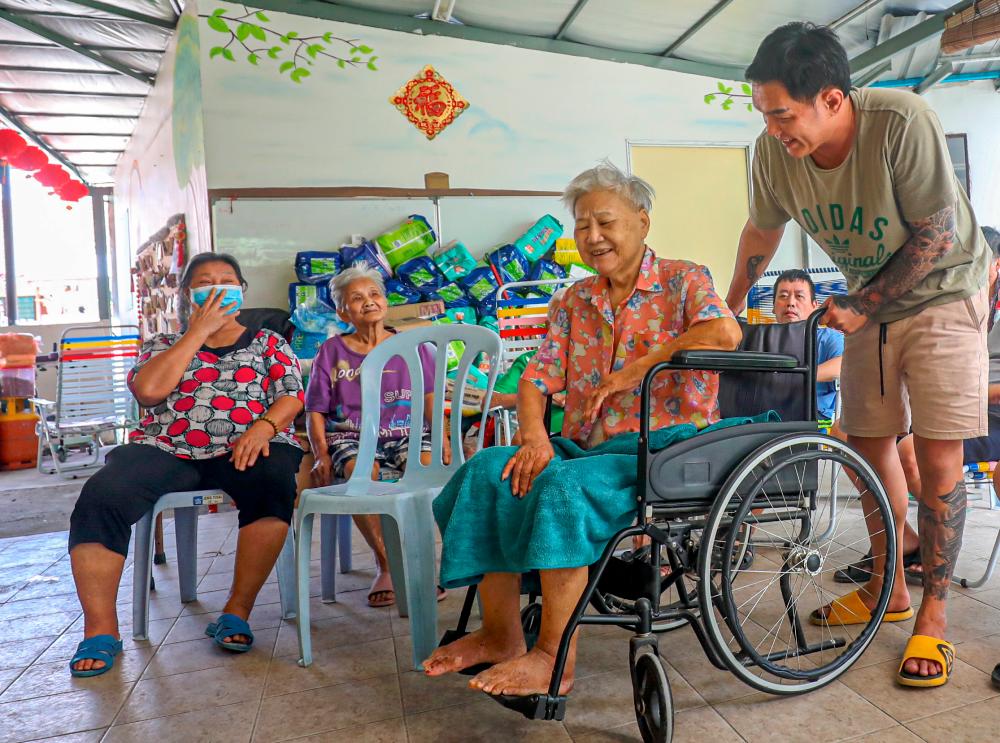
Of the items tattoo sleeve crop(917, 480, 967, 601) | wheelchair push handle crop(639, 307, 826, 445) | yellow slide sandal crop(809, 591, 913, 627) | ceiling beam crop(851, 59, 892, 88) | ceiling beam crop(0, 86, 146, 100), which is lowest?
yellow slide sandal crop(809, 591, 913, 627)

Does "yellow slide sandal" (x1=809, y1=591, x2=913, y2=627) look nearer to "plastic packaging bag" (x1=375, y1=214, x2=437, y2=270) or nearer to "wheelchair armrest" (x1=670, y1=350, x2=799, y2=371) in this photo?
"wheelchair armrest" (x1=670, y1=350, x2=799, y2=371)

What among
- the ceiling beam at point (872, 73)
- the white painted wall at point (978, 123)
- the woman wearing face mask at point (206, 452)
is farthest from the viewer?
the white painted wall at point (978, 123)

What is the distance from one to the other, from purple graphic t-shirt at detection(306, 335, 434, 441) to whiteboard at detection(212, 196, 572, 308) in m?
2.29

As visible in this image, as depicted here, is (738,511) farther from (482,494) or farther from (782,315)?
(782,315)

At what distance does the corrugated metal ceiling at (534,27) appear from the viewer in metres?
4.97

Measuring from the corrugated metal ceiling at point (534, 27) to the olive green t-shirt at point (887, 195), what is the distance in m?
3.64

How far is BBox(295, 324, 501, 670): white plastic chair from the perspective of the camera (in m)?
1.89

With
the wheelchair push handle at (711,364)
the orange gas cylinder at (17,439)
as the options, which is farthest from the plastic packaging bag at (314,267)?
the wheelchair push handle at (711,364)

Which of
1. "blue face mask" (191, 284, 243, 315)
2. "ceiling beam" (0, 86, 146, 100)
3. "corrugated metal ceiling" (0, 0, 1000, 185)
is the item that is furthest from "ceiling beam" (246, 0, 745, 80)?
"blue face mask" (191, 284, 243, 315)

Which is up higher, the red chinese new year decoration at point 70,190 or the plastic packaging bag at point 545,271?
the red chinese new year decoration at point 70,190

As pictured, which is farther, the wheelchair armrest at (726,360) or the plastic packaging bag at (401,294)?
the plastic packaging bag at (401,294)

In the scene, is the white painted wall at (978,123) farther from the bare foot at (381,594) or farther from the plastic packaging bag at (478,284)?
the bare foot at (381,594)

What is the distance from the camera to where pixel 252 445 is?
2201 mm

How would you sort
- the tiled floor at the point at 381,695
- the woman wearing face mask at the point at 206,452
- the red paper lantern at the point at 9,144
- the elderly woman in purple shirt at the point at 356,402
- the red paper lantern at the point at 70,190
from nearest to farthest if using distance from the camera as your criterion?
the tiled floor at the point at 381,695 < the woman wearing face mask at the point at 206,452 < the elderly woman in purple shirt at the point at 356,402 < the red paper lantern at the point at 9,144 < the red paper lantern at the point at 70,190
